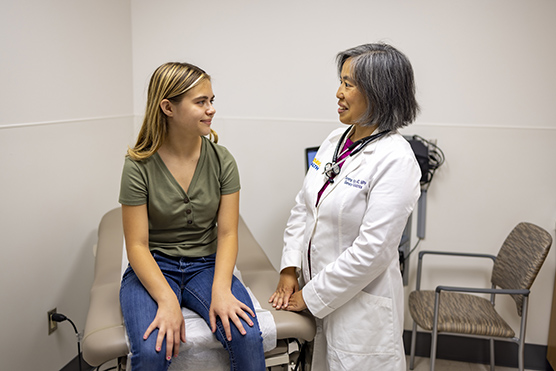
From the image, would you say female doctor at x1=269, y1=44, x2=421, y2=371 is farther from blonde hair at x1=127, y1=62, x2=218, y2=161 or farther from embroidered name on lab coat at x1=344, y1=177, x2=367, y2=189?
blonde hair at x1=127, y1=62, x2=218, y2=161

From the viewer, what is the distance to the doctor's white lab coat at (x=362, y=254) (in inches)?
53.3

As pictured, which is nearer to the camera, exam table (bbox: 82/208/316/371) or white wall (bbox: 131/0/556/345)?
exam table (bbox: 82/208/316/371)

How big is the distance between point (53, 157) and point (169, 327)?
1021 mm

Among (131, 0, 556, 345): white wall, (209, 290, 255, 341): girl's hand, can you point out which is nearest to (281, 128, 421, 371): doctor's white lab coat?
(209, 290, 255, 341): girl's hand

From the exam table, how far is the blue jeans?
6cm

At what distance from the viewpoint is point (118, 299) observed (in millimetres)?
1510

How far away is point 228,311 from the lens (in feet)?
4.35

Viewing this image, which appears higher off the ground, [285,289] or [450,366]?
[285,289]

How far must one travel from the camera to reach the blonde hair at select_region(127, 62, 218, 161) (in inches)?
55.9

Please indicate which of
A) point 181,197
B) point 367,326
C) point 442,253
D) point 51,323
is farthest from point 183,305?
point 442,253

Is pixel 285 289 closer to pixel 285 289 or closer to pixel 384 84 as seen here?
pixel 285 289

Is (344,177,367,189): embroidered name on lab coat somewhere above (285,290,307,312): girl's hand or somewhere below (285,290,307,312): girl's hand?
above

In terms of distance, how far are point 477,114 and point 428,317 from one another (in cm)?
95

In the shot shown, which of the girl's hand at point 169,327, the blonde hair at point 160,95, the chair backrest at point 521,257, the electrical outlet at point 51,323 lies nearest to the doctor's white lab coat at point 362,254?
the girl's hand at point 169,327
